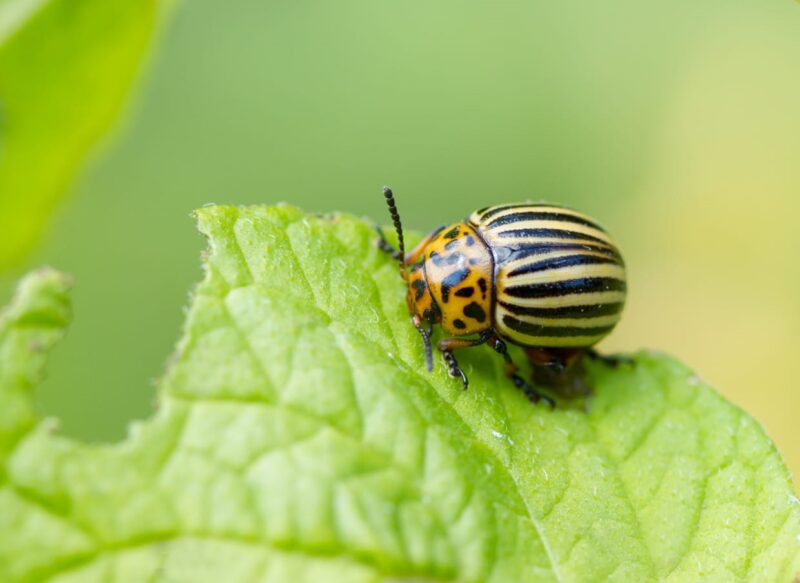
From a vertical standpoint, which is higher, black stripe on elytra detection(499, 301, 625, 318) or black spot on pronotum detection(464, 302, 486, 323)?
black spot on pronotum detection(464, 302, 486, 323)

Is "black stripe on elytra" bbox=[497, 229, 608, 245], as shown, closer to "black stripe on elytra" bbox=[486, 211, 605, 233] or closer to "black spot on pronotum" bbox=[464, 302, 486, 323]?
"black stripe on elytra" bbox=[486, 211, 605, 233]

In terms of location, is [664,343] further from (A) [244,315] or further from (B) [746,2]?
(A) [244,315]

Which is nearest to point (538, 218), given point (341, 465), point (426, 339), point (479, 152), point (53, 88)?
point (426, 339)

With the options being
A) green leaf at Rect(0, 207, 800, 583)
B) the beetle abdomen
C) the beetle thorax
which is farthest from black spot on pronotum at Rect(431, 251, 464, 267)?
green leaf at Rect(0, 207, 800, 583)

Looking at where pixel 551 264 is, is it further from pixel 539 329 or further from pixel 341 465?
pixel 341 465

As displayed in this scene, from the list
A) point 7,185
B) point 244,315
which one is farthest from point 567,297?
point 7,185

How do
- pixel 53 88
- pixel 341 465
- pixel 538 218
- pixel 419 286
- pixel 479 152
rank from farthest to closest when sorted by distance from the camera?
pixel 479 152 < pixel 538 218 < pixel 419 286 < pixel 53 88 < pixel 341 465

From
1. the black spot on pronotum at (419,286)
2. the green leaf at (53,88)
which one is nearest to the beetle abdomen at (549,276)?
the black spot on pronotum at (419,286)
